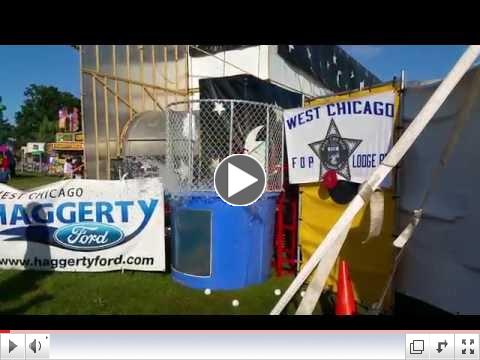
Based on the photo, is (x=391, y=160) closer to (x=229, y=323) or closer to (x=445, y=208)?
(x=445, y=208)

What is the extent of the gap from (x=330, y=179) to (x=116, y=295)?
310 centimetres

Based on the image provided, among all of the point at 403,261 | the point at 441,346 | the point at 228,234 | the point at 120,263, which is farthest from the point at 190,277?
the point at 441,346

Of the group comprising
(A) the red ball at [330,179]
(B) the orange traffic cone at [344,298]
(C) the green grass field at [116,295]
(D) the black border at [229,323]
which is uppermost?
(A) the red ball at [330,179]

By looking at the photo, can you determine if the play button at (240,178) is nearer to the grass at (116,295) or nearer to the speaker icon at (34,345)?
the grass at (116,295)

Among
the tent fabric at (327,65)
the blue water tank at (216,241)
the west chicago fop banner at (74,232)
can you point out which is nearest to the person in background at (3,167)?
the west chicago fop banner at (74,232)

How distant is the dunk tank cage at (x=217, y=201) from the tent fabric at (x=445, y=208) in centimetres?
177

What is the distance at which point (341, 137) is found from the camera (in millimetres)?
3986

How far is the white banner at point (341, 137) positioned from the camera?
3.61 meters

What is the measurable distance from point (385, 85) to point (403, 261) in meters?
2.03

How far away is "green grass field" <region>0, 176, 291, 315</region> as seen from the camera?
3572 mm

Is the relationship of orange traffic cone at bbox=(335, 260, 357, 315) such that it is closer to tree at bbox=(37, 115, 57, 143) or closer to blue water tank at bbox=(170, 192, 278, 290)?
blue water tank at bbox=(170, 192, 278, 290)

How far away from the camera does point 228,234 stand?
4184mm

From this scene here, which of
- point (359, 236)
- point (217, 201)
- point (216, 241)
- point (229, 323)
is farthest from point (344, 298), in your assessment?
point (217, 201)
